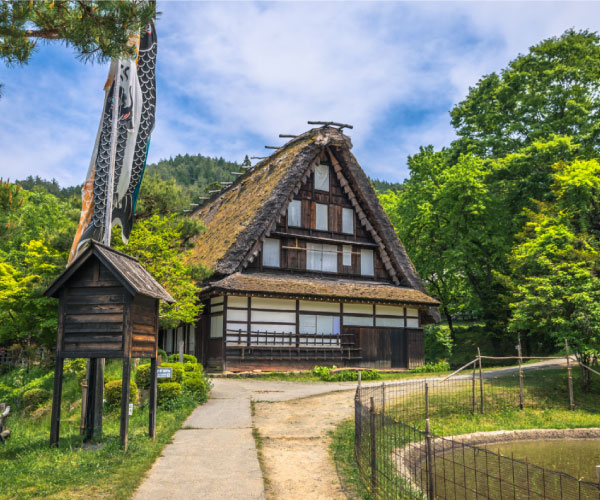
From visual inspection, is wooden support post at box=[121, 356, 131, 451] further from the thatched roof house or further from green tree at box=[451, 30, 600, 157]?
green tree at box=[451, 30, 600, 157]

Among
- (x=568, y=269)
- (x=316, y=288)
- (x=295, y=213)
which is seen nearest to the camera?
(x=568, y=269)

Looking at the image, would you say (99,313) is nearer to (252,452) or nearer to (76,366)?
(252,452)

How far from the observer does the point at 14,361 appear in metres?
28.0

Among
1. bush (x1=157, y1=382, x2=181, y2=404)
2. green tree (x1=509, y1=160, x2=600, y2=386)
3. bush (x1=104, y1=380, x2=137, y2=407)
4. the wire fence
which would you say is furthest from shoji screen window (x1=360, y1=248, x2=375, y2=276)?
bush (x1=104, y1=380, x2=137, y2=407)

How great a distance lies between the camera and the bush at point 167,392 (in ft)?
46.3

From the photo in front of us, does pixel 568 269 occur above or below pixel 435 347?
above

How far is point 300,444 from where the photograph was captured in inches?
420

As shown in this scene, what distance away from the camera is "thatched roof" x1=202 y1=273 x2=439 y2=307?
22203 millimetres

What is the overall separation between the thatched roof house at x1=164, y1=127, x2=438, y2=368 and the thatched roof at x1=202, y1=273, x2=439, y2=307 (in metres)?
0.06

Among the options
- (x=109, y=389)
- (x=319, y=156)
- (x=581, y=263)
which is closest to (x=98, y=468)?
(x=109, y=389)

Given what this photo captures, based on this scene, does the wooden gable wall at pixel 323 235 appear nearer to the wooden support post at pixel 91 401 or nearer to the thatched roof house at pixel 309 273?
the thatched roof house at pixel 309 273

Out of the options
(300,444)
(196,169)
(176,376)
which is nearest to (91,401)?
(300,444)

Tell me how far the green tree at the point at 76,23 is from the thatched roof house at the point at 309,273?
1455 centimetres

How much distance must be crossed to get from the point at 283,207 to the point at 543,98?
1679cm
